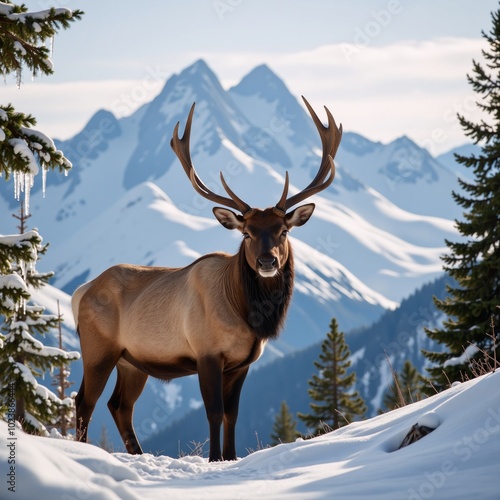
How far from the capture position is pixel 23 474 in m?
4.14

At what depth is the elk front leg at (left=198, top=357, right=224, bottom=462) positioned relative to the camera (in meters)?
9.48

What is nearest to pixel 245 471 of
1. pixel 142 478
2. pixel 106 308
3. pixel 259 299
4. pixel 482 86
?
pixel 142 478

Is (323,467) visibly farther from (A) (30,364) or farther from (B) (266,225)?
(A) (30,364)

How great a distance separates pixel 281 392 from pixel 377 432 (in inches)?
7210

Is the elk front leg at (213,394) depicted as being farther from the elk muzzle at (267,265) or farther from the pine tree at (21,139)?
the pine tree at (21,139)

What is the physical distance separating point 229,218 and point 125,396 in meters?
3.05

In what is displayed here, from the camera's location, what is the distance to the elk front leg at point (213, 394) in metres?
9.48

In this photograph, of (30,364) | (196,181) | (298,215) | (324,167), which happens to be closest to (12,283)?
(196,181)

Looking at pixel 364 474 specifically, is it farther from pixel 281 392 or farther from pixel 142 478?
pixel 281 392

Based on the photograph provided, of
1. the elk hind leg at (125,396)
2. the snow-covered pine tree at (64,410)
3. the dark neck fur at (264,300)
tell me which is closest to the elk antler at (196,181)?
the dark neck fur at (264,300)

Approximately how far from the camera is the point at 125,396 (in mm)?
11625

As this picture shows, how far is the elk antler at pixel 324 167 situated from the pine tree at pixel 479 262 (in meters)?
8.93

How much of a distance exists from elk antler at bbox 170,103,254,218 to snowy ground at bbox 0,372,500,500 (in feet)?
12.3

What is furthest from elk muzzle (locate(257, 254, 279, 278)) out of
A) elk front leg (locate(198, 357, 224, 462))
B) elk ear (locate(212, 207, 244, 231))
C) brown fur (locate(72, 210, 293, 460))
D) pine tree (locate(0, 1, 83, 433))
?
pine tree (locate(0, 1, 83, 433))
